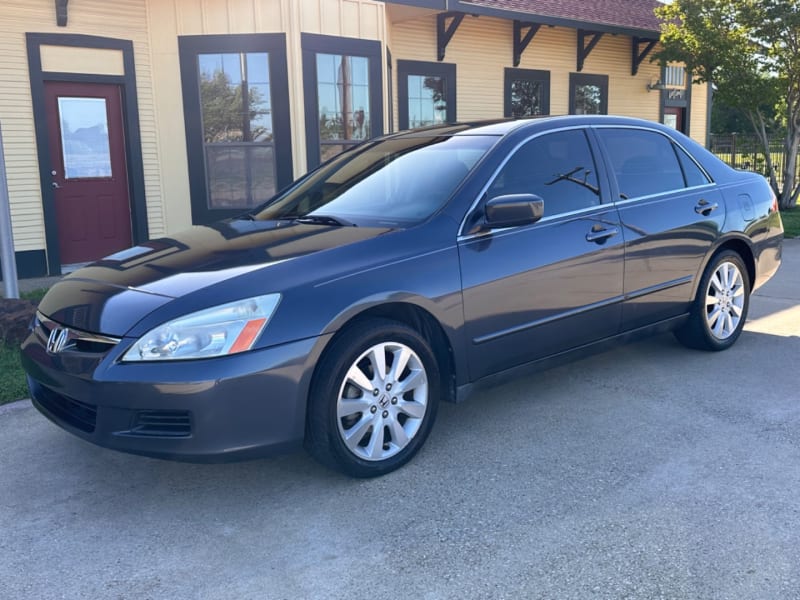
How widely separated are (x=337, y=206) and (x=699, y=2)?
12864 millimetres

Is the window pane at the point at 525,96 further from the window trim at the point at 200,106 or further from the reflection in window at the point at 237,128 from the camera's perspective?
the reflection in window at the point at 237,128

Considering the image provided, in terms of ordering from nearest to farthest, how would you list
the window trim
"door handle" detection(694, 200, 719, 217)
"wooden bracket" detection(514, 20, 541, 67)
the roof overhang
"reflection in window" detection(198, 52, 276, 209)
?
"door handle" detection(694, 200, 719, 217), the window trim, "reflection in window" detection(198, 52, 276, 209), the roof overhang, "wooden bracket" detection(514, 20, 541, 67)

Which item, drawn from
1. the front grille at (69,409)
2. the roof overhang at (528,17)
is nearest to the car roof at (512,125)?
the front grille at (69,409)

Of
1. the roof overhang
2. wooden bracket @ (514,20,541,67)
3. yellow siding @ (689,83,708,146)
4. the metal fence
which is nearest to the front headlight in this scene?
the roof overhang

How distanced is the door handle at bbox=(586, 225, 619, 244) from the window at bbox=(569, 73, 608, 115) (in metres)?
11.0

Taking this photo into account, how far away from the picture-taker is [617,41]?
15.6 meters

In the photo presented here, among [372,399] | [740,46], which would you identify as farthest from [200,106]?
[740,46]

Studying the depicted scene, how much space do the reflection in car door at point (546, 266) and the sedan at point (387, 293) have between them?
11 mm

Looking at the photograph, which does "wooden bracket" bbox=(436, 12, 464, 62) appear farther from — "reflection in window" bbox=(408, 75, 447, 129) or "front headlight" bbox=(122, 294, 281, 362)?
"front headlight" bbox=(122, 294, 281, 362)

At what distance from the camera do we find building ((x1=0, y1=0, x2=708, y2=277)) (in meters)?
8.94

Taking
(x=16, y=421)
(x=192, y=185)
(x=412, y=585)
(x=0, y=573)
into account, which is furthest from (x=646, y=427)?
(x=192, y=185)

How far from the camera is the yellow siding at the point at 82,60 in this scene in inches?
350

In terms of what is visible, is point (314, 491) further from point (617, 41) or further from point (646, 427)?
point (617, 41)

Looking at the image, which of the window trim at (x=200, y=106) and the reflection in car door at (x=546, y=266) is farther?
the window trim at (x=200, y=106)
